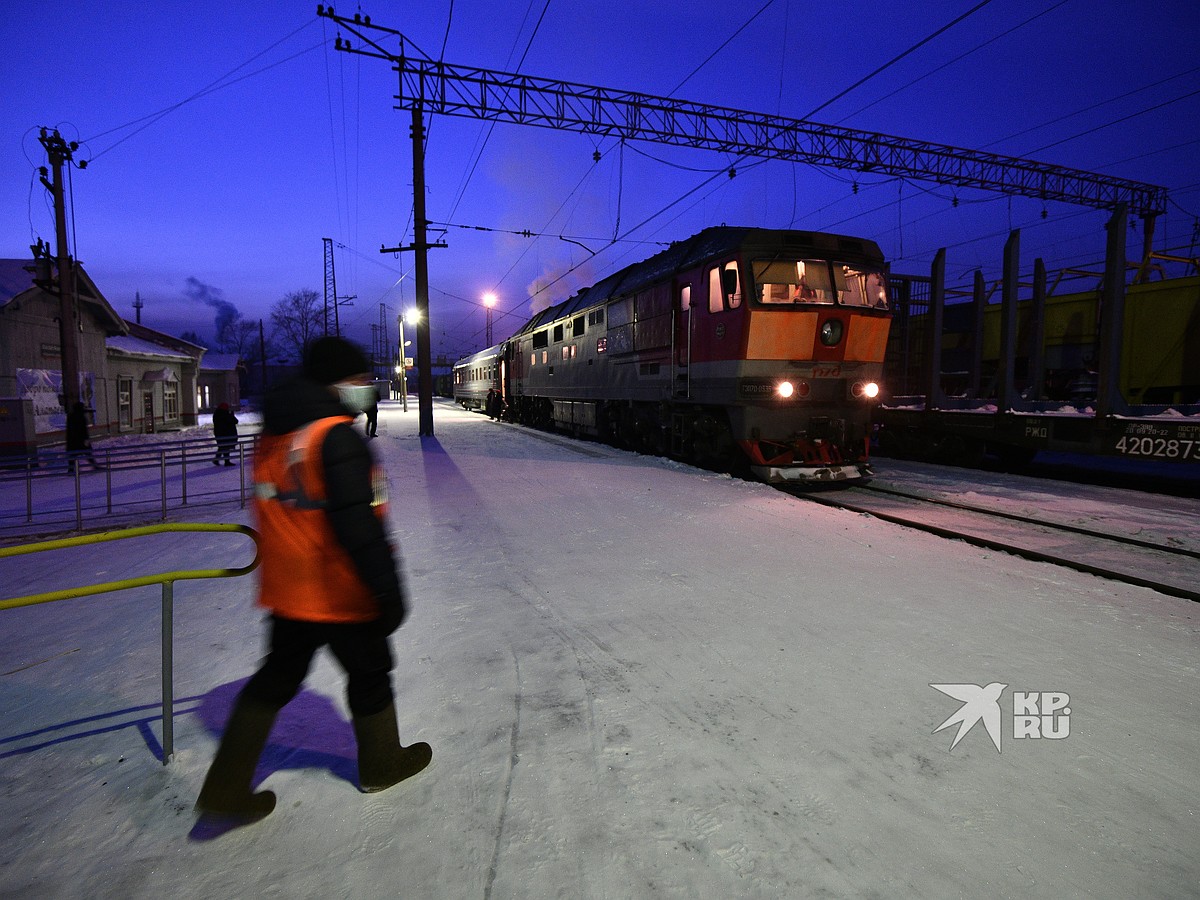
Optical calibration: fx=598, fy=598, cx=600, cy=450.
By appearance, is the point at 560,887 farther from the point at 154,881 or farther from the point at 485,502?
the point at 485,502

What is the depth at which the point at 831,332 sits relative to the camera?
30.3 feet

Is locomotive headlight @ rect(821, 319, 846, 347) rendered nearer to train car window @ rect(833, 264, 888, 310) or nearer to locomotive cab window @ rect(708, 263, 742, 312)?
train car window @ rect(833, 264, 888, 310)

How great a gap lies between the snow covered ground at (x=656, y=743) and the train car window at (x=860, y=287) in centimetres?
532

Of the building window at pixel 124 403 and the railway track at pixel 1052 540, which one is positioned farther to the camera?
the building window at pixel 124 403

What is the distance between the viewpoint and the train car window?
9336mm

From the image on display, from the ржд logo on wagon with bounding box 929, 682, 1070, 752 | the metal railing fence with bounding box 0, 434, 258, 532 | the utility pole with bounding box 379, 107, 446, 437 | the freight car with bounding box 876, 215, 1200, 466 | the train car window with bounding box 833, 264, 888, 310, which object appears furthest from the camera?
the utility pole with bounding box 379, 107, 446, 437

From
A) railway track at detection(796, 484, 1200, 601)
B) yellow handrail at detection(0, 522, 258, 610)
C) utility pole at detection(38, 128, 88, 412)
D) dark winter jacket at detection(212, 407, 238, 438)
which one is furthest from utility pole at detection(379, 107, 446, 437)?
yellow handrail at detection(0, 522, 258, 610)

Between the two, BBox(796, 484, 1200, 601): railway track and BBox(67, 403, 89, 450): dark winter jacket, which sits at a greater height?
BBox(67, 403, 89, 450): dark winter jacket

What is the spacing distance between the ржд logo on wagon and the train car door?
771 centimetres

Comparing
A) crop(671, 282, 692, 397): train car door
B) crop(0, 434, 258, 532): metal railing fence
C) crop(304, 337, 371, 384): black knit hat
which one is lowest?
crop(0, 434, 258, 532): metal railing fence

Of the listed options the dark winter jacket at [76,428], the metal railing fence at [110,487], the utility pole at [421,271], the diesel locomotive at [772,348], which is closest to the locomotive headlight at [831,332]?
the diesel locomotive at [772,348]

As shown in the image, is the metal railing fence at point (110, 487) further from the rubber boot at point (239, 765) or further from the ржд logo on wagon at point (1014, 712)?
the ржд logo on wagon at point (1014, 712)

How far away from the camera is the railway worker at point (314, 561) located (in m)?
2.11

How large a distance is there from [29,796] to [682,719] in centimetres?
282
